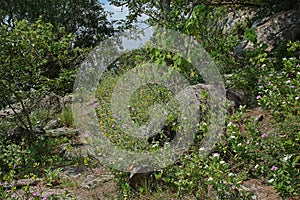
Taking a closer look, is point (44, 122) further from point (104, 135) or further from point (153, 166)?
point (153, 166)

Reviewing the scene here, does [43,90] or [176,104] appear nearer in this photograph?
[176,104]

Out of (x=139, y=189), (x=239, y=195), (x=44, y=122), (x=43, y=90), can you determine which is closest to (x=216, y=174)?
(x=239, y=195)

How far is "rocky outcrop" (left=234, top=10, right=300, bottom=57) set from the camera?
5.21 metres

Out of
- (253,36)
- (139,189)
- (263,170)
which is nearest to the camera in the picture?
(263,170)

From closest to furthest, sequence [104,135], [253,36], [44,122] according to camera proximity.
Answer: [104,135]
[253,36]
[44,122]

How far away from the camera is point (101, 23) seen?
1336 centimetres

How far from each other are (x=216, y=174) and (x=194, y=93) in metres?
1.46

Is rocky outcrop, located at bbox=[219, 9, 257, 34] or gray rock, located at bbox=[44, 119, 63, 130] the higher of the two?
rocky outcrop, located at bbox=[219, 9, 257, 34]

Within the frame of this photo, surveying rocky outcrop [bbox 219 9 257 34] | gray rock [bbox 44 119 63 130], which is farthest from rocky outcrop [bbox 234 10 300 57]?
gray rock [bbox 44 119 63 130]

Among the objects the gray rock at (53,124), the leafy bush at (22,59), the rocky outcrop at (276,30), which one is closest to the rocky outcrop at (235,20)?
the rocky outcrop at (276,30)

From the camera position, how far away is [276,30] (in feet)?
17.6

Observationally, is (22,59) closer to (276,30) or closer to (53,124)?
(53,124)

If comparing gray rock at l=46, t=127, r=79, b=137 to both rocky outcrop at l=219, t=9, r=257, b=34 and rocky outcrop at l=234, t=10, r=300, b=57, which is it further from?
rocky outcrop at l=219, t=9, r=257, b=34

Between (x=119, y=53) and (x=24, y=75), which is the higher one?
(x=119, y=53)
